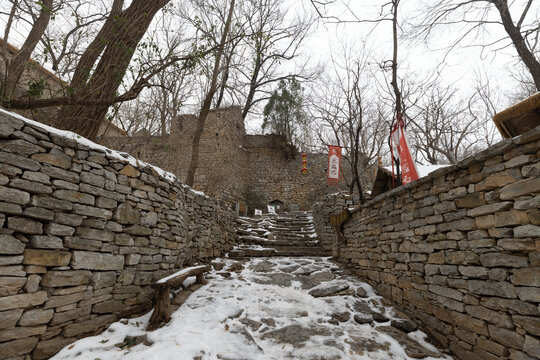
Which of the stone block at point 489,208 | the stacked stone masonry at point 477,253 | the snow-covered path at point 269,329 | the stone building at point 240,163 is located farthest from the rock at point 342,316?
the stone building at point 240,163

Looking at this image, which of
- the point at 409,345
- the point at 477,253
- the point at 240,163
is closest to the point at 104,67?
the point at 477,253

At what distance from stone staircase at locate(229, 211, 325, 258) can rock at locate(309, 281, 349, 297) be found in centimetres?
219

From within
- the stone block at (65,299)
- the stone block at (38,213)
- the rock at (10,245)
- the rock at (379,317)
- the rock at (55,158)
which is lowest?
the rock at (379,317)

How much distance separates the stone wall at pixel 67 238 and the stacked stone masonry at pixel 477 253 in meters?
3.60

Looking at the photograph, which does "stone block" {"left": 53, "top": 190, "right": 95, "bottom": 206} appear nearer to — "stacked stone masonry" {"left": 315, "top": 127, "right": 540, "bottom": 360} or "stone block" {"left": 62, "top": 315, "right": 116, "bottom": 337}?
"stone block" {"left": 62, "top": 315, "right": 116, "bottom": 337}

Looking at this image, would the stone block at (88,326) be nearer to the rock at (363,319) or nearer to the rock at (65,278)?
the rock at (65,278)

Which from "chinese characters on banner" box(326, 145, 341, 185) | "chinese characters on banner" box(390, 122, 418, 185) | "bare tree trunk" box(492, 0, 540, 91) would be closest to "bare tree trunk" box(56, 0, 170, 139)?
"chinese characters on banner" box(390, 122, 418, 185)

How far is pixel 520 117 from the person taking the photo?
3082 millimetres

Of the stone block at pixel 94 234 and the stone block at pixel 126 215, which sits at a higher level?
the stone block at pixel 126 215

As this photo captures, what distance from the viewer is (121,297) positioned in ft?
9.01

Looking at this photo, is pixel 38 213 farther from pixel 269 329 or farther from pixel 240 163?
pixel 240 163

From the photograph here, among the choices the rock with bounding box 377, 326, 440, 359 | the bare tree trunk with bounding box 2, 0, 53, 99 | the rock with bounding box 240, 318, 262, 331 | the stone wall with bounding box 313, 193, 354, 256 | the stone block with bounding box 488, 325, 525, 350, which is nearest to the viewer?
the stone block with bounding box 488, 325, 525, 350

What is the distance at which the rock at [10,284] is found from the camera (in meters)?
1.85

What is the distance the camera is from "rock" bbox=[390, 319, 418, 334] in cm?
285
